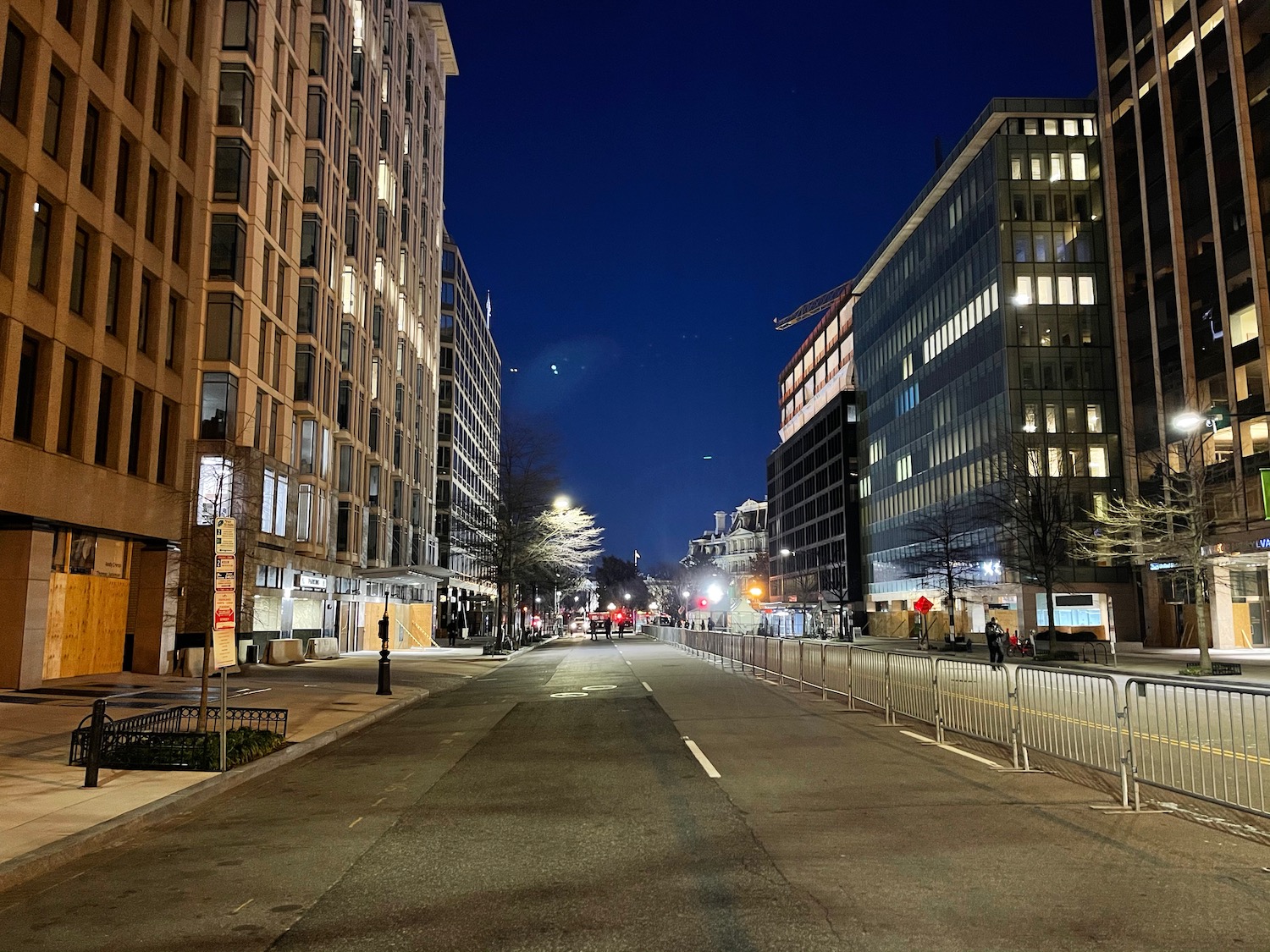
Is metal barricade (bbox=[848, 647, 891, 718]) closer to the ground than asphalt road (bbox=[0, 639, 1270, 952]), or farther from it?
farther from it

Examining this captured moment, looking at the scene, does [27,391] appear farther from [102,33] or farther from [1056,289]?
[1056,289]

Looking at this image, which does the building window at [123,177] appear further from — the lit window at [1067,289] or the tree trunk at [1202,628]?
the lit window at [1067,289]

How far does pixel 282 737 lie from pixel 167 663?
17.5 m

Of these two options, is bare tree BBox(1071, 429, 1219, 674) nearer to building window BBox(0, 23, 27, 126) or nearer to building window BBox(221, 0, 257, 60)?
building window BBox(0, 23, 27, 126)

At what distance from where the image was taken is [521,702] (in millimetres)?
21094

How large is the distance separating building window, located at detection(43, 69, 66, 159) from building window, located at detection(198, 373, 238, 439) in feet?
32.4

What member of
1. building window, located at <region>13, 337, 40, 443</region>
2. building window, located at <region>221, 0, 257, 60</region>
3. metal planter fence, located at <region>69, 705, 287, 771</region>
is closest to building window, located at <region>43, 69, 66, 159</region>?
building window, located at <region>13, 337, 40, 443</region>

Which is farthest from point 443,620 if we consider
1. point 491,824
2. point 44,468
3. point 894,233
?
point 491,824

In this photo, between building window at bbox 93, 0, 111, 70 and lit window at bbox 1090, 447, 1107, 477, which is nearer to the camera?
building window at bbox 93, 0, 111, 70

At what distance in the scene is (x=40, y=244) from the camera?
22375 millimetres

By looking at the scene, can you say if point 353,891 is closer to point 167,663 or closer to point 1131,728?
point 1131,728

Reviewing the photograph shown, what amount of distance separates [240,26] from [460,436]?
184ft

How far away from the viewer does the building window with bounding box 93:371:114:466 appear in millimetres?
24719

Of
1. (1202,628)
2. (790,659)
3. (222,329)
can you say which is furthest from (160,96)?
(1202,628)
